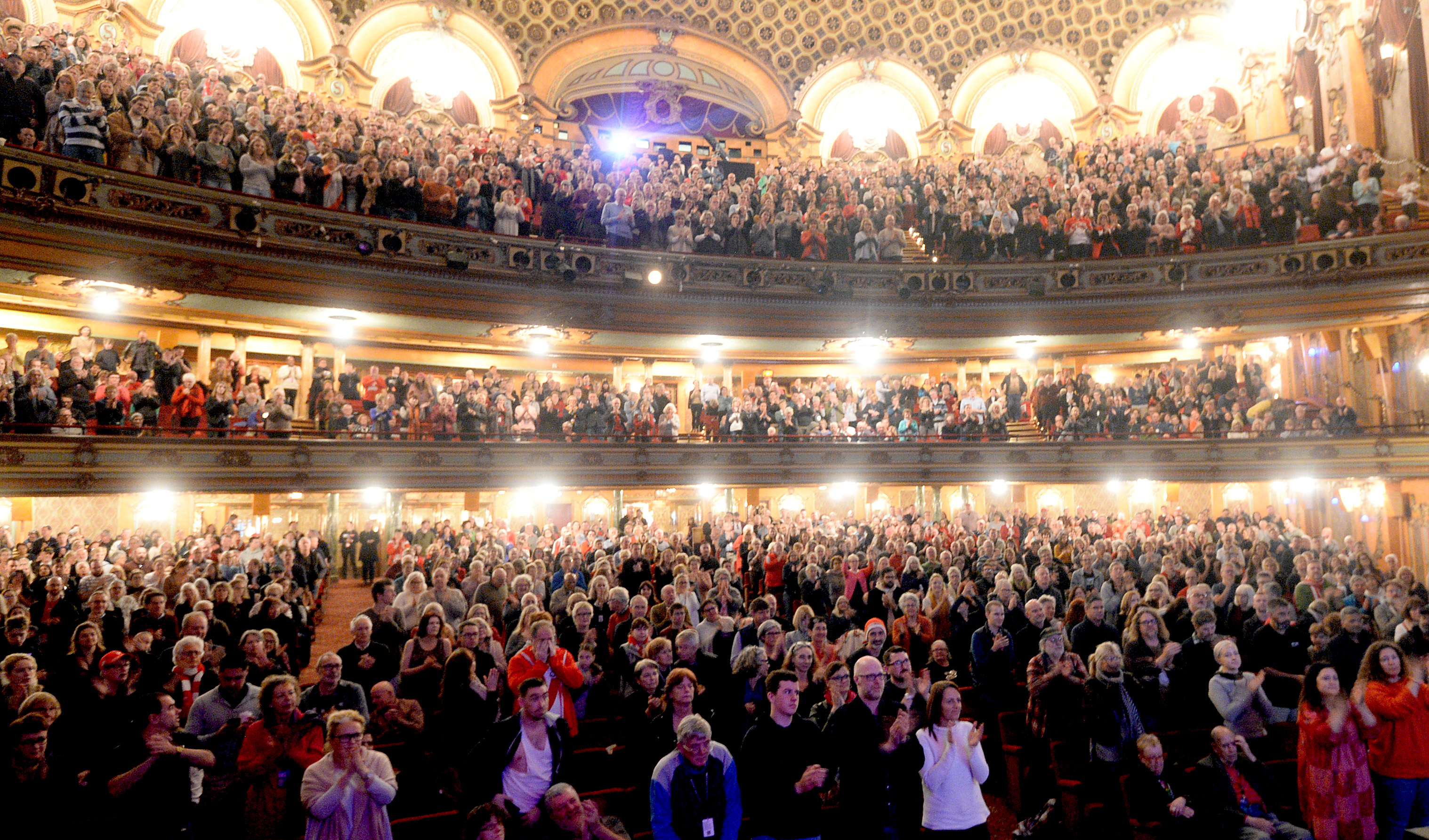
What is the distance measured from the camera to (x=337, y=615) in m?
13.3

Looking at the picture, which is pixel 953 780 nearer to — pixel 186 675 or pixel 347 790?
pixel 347 790

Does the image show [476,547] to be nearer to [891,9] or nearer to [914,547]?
[914,547]

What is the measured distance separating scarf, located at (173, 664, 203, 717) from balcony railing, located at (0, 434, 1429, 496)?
8.29 m

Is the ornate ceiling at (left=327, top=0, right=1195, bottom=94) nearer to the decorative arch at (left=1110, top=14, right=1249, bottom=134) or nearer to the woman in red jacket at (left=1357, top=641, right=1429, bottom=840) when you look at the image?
the decorative arch at (left=1110, top=14, right=1249, bottom=134)

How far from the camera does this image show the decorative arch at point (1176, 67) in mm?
22531

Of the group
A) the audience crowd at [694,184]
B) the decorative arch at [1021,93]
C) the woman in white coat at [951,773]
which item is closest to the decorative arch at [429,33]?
the audience crowd at [694,184]

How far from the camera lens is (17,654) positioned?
186 inches

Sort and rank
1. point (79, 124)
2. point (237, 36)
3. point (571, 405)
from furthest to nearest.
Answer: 1. point (237, 36)
2. point (571, 405)
3. point (79, 124)

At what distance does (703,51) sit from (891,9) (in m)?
5.78

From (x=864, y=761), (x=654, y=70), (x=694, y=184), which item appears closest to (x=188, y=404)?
(x=694, y=184)

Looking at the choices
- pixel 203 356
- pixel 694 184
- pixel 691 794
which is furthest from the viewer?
pixel 694 184

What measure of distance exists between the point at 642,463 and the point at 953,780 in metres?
12.3

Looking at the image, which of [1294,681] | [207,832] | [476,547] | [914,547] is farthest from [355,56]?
[1294,681]

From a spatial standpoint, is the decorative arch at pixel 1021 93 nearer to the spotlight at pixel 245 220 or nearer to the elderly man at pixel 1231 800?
the spotlight at pixel 245 220
